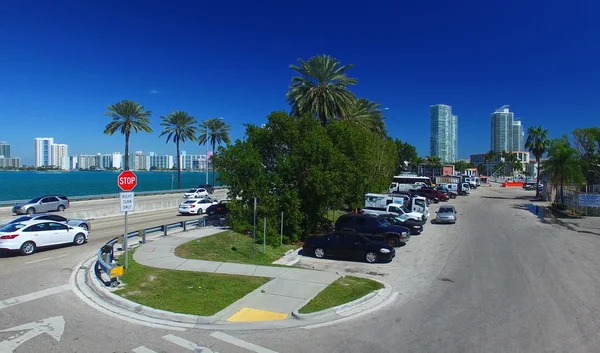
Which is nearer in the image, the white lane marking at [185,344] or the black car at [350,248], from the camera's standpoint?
the white lane marking at [185,344]

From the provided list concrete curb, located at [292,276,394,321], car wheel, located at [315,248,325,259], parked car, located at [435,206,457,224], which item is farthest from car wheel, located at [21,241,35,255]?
parked car, located at [435,206,457,224]

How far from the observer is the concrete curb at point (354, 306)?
9.62m

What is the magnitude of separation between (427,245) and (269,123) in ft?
40.6

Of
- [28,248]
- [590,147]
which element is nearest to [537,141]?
[590,147]

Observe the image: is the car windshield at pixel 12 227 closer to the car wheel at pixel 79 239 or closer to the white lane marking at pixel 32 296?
the car wheel at pixel 79 239

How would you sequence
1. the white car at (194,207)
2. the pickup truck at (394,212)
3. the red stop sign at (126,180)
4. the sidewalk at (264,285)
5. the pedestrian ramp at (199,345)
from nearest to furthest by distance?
the pedestrian ramp at (199,345) < the sidewalk at (264,285) < the red stop sign at (126,180) < the pickup truck at (394,212) < the white car at (194,207)

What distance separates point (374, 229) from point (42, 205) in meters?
27.3

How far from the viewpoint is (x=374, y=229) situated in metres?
22.1

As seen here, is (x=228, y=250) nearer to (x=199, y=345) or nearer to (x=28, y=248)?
(x=28, y=248)

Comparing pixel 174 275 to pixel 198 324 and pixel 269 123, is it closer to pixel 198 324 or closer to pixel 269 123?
pixel 198 324

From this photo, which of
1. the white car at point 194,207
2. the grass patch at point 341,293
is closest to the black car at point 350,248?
the grass patch at point 341,293

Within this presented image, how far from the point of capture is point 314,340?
8.28 m

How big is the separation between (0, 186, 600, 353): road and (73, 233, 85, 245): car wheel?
1.29m

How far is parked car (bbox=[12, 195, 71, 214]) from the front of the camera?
31422 millimetres
